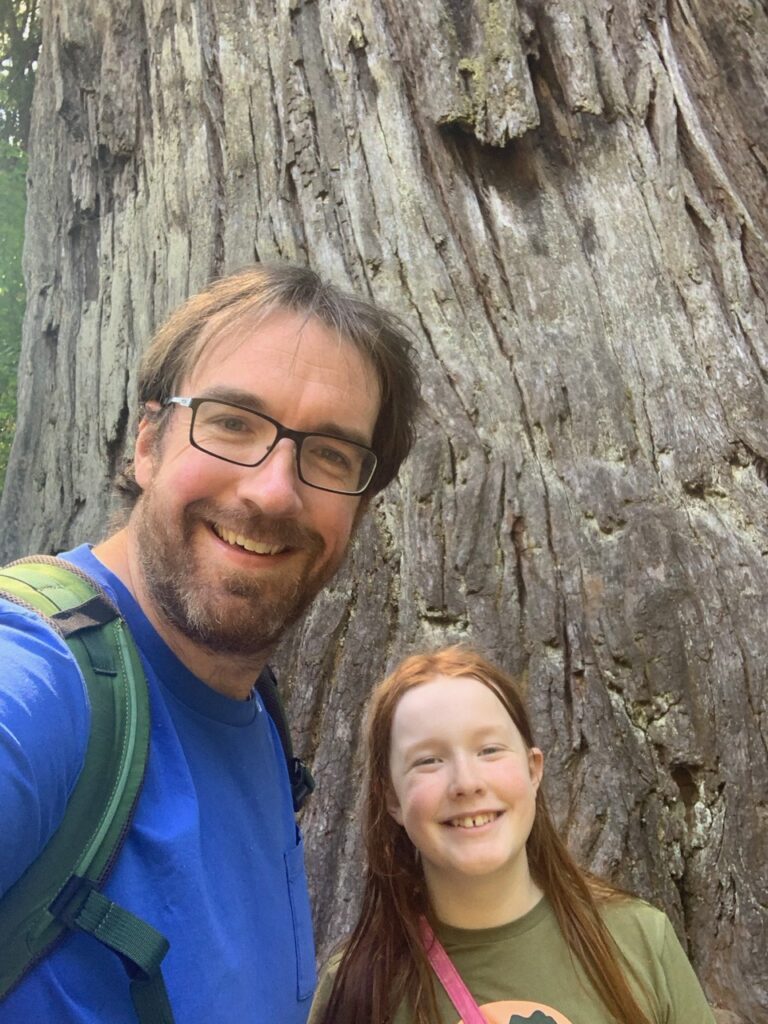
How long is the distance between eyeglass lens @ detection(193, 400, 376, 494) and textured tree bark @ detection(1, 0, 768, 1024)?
3.40ft

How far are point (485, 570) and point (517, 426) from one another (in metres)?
0.50

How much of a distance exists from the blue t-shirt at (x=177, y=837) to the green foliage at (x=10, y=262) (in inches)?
251

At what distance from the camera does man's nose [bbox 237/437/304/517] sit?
58.2 inches

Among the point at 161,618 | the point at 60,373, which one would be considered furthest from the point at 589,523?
the point at 60,373

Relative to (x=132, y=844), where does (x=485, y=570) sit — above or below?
above

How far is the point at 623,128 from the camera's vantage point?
3197 millimetres

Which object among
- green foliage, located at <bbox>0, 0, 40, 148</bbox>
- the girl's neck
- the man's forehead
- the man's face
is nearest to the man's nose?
the man's face

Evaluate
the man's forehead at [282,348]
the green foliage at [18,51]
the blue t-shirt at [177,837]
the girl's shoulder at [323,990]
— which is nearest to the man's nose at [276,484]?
the man's forehead at [282,348]

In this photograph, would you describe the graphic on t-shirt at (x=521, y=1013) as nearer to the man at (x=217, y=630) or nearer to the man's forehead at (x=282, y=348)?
the man at (x=217, y=630)

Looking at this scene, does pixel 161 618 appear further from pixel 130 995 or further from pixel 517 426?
pixel 517 426

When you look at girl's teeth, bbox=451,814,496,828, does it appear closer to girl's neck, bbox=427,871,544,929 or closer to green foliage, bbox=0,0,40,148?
girl's neck, bbox=427,871,544,929

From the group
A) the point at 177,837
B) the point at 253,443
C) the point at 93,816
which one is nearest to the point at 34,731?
the point at 93,816

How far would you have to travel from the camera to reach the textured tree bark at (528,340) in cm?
235

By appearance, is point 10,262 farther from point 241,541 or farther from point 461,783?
point 461,783
